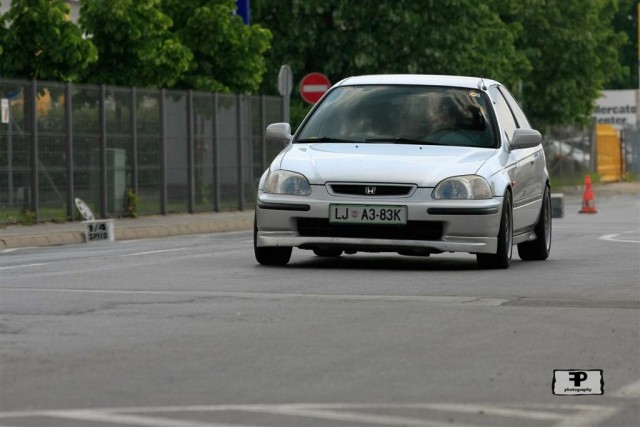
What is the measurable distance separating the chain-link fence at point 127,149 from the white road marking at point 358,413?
20.0m

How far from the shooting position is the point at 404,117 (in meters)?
15.3

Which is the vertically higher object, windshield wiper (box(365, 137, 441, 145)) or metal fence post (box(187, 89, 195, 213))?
windshield wiper (box(365, 137, 441, 145))

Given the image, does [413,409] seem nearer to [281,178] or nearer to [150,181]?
[281,178]

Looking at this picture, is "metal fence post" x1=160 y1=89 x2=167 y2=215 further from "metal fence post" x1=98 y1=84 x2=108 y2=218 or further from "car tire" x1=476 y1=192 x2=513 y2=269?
"car tire" x1=476 y1=192 x2=513 y2=269

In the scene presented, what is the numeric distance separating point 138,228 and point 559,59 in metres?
33.7

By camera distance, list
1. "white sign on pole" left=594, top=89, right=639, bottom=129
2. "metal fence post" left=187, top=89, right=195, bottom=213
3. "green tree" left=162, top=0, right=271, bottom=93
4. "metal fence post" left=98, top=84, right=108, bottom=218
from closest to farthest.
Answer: "metal fence post" left=98, top=84, right=108, bottom=218 < "metal fence post" left=187, top=89, right=195, bottom=213 < "green tree" left=162, top=0, right=271, bottom=93 < "white sign on pole" left=594, top=89, right=639, bottom=129

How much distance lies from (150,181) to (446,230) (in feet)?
57.7

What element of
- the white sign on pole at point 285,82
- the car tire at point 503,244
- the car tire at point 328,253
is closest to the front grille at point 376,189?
the car tire at point 503,244

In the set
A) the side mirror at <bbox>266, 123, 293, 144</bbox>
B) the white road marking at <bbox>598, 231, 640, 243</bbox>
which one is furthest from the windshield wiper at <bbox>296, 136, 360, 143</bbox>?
the white road marking at <bbox>598, 231, 640, 243</bbox>

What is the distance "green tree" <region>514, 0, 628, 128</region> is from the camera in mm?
57938

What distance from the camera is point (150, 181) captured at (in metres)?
31.4

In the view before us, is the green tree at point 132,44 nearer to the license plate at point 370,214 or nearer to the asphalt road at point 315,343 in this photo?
the asphalt road at point 315,343

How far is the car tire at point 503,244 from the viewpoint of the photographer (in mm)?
14562

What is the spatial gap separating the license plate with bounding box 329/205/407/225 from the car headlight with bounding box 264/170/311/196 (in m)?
0.28
